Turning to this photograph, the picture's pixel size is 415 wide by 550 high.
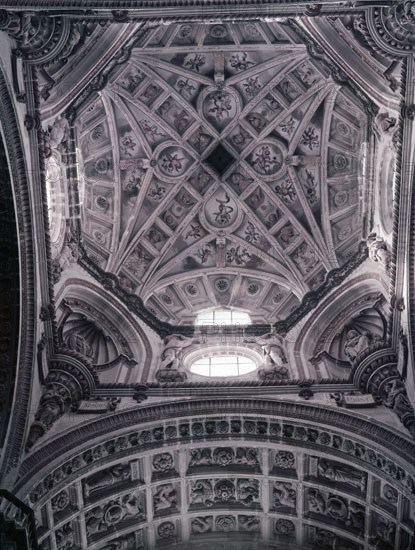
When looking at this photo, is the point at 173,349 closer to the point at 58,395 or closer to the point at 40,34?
the point at 58,395

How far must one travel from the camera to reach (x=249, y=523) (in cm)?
2523

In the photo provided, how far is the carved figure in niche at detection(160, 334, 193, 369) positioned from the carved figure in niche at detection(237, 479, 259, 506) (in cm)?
432

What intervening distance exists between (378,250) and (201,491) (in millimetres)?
9035

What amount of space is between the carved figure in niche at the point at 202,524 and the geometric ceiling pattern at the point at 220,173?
8433 millimetres

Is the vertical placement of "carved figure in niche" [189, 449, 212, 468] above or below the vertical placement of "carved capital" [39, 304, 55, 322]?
below

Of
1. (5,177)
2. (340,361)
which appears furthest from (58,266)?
(340,361)

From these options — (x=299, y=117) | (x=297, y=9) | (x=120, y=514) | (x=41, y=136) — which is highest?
(x=299, y=117)

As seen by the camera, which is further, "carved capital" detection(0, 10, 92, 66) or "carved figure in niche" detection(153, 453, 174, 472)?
"carved figure in niche" detection(153, 453, 174, 472)

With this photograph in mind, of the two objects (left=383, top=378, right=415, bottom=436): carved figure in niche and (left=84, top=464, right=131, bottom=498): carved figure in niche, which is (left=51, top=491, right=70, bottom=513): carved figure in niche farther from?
(left=383, top=378, right=415, bottom=436): carved figure in niche

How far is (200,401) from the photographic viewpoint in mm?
24578

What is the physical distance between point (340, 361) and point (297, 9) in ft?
34.4

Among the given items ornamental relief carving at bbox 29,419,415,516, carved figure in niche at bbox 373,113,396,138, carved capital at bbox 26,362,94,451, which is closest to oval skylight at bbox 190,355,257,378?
ornamental relief carving at bbox 29,419,415,516

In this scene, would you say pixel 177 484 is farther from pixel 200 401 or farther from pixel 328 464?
pixel 328 464

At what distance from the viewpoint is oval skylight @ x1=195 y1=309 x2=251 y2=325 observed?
32.0 metres
